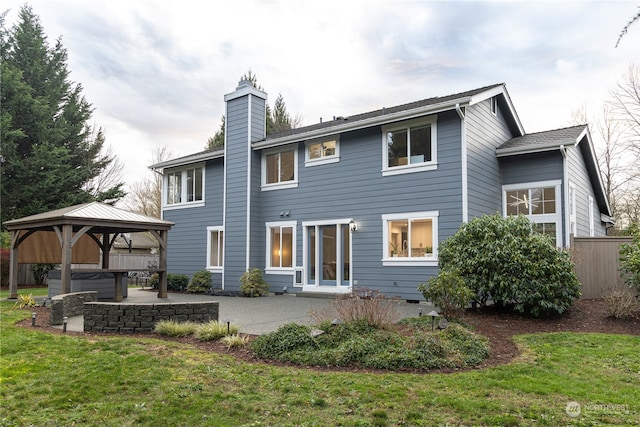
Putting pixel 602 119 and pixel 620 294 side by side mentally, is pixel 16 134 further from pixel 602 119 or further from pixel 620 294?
pixel 602 119

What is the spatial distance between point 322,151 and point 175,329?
8617 mm

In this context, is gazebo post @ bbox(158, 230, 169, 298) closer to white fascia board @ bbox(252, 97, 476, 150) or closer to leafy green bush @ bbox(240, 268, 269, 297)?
leafy green bush @ bbox(240, 268, 269, 297)

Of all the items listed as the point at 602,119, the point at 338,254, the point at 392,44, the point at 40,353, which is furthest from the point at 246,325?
the point at 602,119

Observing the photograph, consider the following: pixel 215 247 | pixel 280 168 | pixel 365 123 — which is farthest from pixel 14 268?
pixel 365 123

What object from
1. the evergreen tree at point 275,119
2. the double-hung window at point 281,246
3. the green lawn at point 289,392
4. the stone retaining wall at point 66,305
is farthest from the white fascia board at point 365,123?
the evergreen tree at point 275,119

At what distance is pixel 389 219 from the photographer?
41.5ft

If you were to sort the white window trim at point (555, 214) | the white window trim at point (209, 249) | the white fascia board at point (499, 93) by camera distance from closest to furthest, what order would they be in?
1. the white fascia board at point (499, 93)
2. the white window trim at point (555, 214)
3. the white window trim at point (209, 249)

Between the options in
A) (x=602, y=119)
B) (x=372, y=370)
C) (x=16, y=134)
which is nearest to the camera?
(x=372, y=370)

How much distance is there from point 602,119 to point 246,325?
24.6m

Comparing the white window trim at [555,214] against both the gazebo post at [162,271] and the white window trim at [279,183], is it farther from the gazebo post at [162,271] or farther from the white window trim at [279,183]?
the gazebo post at [162,271]

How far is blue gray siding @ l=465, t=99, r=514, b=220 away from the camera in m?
11.7

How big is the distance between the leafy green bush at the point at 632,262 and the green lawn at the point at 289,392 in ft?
10.4

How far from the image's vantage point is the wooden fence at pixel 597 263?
10.3 metres

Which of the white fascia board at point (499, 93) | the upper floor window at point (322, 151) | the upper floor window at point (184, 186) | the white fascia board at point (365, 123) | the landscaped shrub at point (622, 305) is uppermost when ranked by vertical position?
the white fascia board at point (499, 93)
